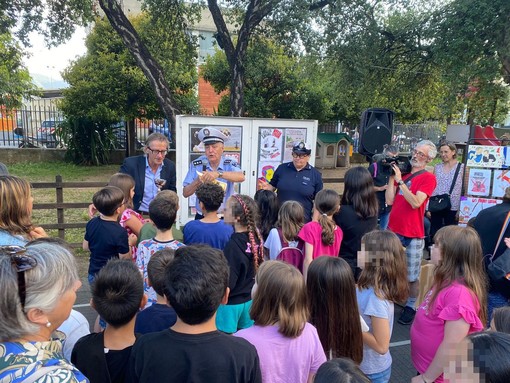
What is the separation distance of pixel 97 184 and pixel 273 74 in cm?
1077

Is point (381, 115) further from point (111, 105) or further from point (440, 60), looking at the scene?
point (111, 105)

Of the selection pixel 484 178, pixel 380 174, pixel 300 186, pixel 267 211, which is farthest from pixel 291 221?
pixel 484 178

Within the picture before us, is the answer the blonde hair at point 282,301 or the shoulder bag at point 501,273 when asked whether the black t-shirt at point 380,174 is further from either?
the blonde hair at point 282,301

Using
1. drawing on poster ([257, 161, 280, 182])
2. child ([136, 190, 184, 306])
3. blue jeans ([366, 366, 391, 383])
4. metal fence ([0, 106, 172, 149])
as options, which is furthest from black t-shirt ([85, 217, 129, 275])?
metal fence ([0, 106, 172, 149])

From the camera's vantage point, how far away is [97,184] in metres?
6.60

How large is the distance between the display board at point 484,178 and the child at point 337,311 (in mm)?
4225

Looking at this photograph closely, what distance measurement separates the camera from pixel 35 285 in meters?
1.35

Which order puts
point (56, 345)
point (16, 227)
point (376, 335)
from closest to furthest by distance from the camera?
point (56, 345), point (376, 335), point (16, 227)

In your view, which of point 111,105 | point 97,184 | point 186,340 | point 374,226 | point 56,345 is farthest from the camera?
point 111,105

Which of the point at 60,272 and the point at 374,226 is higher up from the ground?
the point at 60,272

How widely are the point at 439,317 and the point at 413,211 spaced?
2.22 m

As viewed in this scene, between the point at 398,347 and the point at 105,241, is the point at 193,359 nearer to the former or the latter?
the point at 105,241

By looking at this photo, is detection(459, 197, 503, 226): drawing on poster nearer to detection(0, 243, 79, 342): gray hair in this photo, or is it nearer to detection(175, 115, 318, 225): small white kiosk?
detection(175, 115, 318, 225): small white kiosk

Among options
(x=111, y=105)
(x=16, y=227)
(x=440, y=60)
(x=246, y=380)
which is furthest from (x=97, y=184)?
(x=111, y=105)
